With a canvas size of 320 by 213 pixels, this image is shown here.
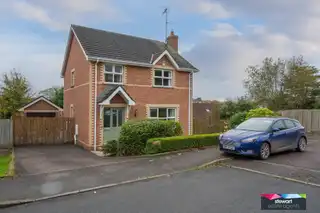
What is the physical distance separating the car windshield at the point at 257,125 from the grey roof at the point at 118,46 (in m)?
9.94

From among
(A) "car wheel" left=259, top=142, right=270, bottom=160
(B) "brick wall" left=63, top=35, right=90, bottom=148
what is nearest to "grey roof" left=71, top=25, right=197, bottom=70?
(B) "brick wall" left=63, top=35, right=90, bottom=148

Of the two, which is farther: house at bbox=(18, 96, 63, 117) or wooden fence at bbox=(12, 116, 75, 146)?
→ house at bbox=(18, 96, 63, 117)

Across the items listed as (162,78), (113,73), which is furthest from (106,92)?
(162,78)

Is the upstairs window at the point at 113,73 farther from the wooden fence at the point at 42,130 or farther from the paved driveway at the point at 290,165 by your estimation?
the paved driveway at the point at 290,165

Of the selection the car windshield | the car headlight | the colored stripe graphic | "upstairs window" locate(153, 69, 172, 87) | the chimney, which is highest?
the chimney

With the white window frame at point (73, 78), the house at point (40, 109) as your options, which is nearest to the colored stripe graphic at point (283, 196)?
the white window frame at point (73, 78)

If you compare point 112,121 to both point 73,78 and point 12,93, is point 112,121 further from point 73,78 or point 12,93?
point 12,93

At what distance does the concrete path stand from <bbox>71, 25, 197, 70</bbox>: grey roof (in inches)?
367

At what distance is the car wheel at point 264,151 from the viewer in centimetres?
1073

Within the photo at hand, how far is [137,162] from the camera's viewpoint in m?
11.1

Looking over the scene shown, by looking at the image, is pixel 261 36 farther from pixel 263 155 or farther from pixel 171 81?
pixel 263 155

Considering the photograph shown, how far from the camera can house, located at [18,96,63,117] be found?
2895 centimetres

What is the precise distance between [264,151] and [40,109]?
25430 millimetres

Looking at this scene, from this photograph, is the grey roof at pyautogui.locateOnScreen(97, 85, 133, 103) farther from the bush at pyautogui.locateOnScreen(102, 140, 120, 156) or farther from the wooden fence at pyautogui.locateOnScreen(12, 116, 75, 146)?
the bush at pyautogui.locateOnScreen(102, 140, 120, 156)
